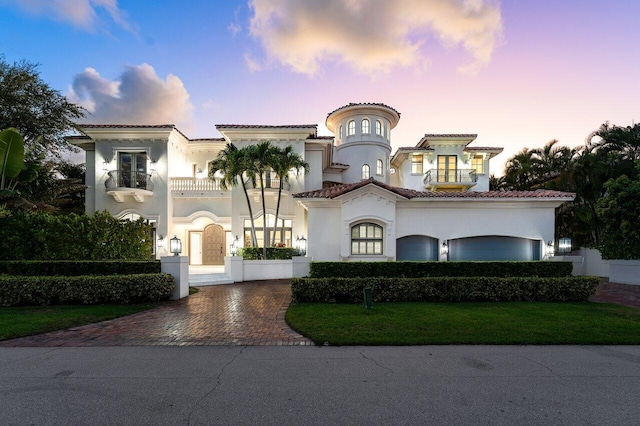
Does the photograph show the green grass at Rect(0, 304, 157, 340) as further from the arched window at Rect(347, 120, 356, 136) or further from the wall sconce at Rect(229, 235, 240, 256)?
the arched window at Rect(347, 120, 356, 136)

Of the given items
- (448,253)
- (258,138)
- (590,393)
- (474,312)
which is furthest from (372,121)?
(590,393)

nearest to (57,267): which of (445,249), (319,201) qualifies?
(319,201)

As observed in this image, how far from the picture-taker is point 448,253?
→ 1773 centimetres

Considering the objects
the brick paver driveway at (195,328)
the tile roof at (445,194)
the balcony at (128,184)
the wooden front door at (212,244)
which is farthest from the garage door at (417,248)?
the balcony at (128,184)

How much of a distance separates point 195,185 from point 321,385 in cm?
1850

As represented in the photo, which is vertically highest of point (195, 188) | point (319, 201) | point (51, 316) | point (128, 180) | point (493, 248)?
point (128, 180)

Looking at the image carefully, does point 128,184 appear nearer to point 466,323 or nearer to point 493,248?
point 466,323

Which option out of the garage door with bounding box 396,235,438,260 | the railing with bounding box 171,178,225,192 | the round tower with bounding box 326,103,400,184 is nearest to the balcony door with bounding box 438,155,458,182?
the round tower with bounding box 326,103,400,184

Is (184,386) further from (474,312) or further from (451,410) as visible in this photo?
(474,312)

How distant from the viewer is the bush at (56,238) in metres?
11.7

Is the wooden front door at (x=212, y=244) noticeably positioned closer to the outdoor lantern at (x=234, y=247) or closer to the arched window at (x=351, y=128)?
the outdoor lantern at (x=234, y=247)

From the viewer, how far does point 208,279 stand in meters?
15.3

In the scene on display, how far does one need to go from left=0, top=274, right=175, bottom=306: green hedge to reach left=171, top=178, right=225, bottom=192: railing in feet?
34.9

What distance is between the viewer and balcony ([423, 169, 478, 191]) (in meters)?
26.4
